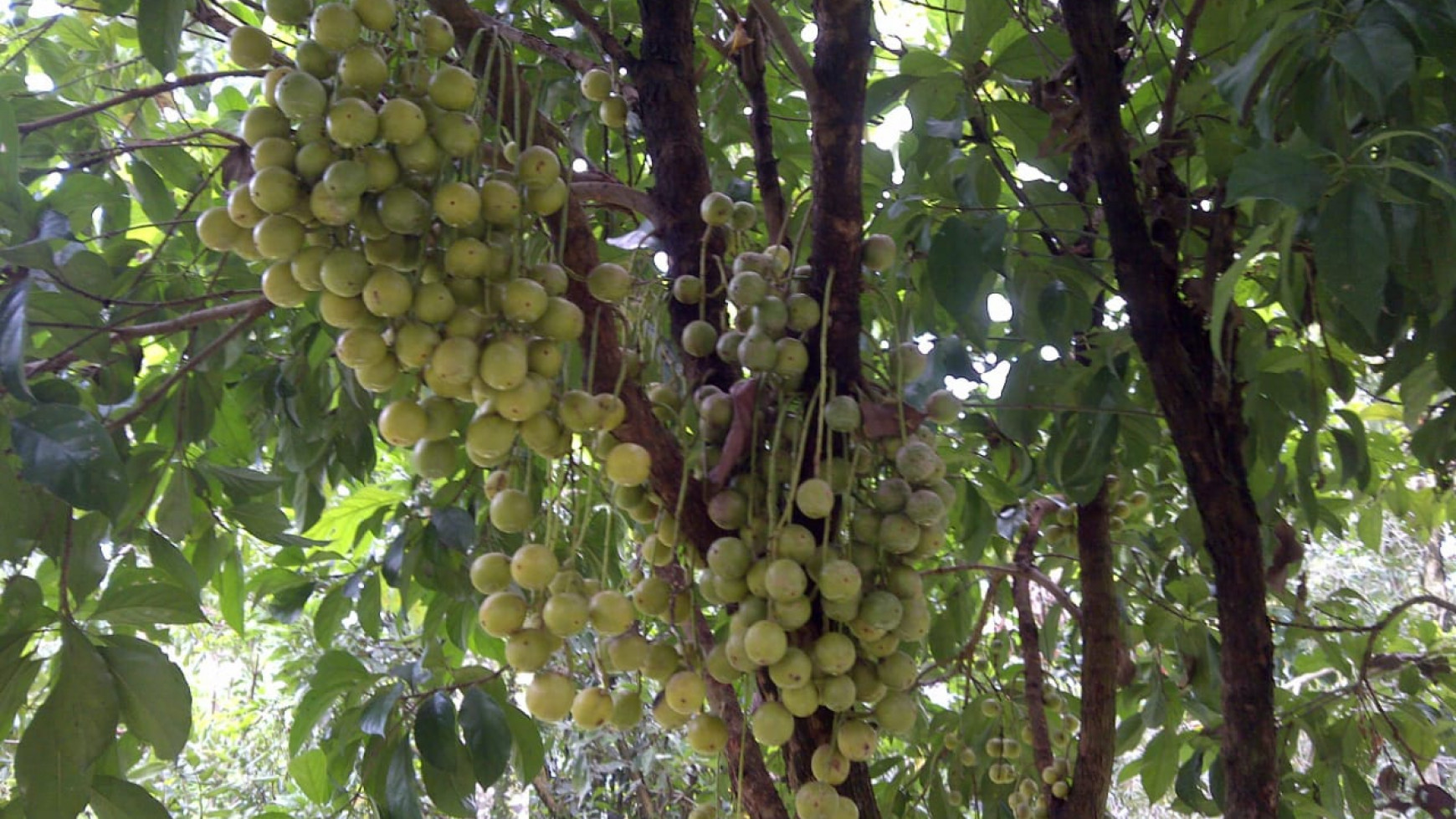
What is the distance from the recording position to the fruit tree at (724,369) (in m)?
0.79

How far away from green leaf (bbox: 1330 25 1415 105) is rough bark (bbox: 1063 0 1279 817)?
30 centimetres

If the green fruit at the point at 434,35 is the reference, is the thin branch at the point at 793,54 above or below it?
above

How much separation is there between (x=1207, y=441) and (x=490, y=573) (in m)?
0.78

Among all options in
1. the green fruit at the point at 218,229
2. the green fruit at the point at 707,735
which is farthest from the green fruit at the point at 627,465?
the green fruit at the point at 218,229

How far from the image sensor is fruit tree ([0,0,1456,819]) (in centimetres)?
79

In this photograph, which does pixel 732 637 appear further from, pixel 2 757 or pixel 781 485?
pixel 2 757

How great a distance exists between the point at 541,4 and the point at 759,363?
103 cm

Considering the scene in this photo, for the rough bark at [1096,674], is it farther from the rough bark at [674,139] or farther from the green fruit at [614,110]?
the green fruit at [614,110]

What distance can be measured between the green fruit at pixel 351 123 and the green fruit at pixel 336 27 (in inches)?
2.5

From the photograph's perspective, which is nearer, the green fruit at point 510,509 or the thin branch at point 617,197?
the green fruit at point 510,509

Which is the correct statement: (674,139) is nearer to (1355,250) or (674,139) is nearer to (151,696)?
(1355,250)

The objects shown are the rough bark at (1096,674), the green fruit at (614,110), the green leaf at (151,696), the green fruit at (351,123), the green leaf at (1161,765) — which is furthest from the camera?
the green leaf at (1161,765)

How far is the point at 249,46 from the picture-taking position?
0.84 metres

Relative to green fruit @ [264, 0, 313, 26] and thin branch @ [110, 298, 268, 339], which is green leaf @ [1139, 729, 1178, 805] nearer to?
thin branch @ [110, 298, 268, 339]
